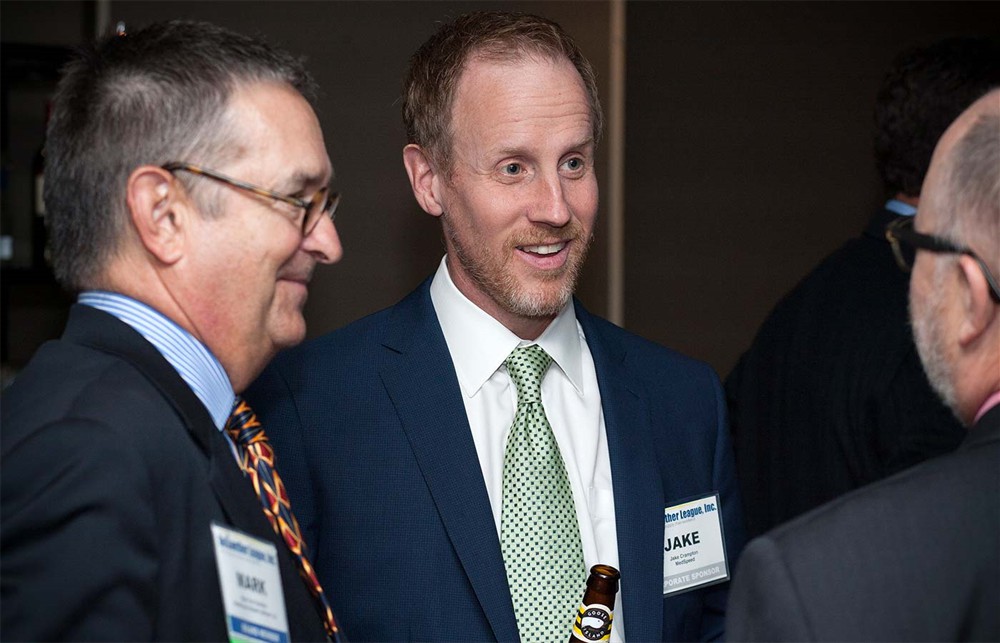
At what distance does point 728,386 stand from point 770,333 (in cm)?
22

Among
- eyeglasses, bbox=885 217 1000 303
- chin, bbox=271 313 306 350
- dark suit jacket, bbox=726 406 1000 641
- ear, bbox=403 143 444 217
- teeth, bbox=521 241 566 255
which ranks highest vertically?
ear, bbox=403 143 444 217

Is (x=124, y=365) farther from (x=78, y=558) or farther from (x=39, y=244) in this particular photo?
(x=39, y=244)

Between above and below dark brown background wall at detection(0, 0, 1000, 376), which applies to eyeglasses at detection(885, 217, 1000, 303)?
below

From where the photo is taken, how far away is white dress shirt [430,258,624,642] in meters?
2.02

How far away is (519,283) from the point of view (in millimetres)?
2078

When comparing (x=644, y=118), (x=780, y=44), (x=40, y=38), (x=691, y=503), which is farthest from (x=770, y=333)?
(x=40, y=38)

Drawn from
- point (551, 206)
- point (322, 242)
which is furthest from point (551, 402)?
point (322, 242)

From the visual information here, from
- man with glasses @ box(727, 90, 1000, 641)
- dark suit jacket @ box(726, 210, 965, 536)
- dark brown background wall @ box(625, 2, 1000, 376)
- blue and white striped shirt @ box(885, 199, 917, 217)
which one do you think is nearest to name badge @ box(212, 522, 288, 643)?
man with glasses @ box(727, 90, 1000, 641)

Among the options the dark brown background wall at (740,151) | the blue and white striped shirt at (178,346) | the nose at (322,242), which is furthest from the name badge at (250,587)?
the dark brown background wall at (740,151)

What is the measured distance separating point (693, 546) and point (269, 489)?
93cm

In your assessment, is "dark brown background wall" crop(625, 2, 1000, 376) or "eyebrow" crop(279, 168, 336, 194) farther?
"dark brown background wall" crop(625, 2, 1000, 376)

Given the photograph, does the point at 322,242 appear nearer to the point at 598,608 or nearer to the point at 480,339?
the point at 480,339

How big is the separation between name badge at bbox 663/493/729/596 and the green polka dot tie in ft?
0.64

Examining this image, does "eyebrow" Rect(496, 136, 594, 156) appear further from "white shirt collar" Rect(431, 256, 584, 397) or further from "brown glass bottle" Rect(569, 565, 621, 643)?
"brown glass bottle" Rect(569, 565, 621, 643)
